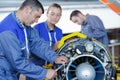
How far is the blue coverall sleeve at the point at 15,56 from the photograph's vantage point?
64.0 inches

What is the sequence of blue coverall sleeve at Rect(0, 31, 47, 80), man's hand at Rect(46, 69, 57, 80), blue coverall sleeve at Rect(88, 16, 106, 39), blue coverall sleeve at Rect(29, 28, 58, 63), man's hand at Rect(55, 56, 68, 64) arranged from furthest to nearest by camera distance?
1. blue coverall sleeve at Rect(88, 16, 106, 39)
2. blue coverall sleeve at Rect(29, 28, 58, 63)
3. man's hand at Rect(55, 56, 68, 64)
4. man's hand at Rect(46, 69, 57, 80)
5. blue coverall sleeve at Rect(0, 31, 47, 80)

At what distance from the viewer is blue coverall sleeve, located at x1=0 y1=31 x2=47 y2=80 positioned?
64.0 inches

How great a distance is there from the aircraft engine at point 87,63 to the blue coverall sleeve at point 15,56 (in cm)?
21

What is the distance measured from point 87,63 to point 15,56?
479 millimetres

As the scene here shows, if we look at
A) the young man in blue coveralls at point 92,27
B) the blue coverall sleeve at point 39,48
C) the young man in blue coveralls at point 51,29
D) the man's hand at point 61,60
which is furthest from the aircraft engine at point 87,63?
the young man in blue coveralls at point 92,27

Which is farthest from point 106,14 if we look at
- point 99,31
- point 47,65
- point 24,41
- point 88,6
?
point 24,41

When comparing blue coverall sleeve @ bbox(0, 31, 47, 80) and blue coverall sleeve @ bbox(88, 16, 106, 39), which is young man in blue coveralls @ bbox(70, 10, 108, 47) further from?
blue coverall sleeve @ bbox(0, 31, 47, 80)

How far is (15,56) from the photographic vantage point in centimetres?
163

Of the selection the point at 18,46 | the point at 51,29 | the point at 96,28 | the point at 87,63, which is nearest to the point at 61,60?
the point at 87,63

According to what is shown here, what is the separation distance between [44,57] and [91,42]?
353mm

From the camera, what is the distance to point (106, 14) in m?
3.84

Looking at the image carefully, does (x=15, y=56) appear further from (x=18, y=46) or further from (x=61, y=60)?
(x=61, y=60)

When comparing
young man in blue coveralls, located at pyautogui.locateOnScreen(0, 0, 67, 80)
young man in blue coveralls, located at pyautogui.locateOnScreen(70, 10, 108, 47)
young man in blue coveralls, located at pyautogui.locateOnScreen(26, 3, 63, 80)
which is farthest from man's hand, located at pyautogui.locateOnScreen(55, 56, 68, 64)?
young man in blue coveralls, located at pyautogui.locateOnScreen(70, 10, 108, 47)

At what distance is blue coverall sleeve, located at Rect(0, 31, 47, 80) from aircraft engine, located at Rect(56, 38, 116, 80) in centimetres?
21
